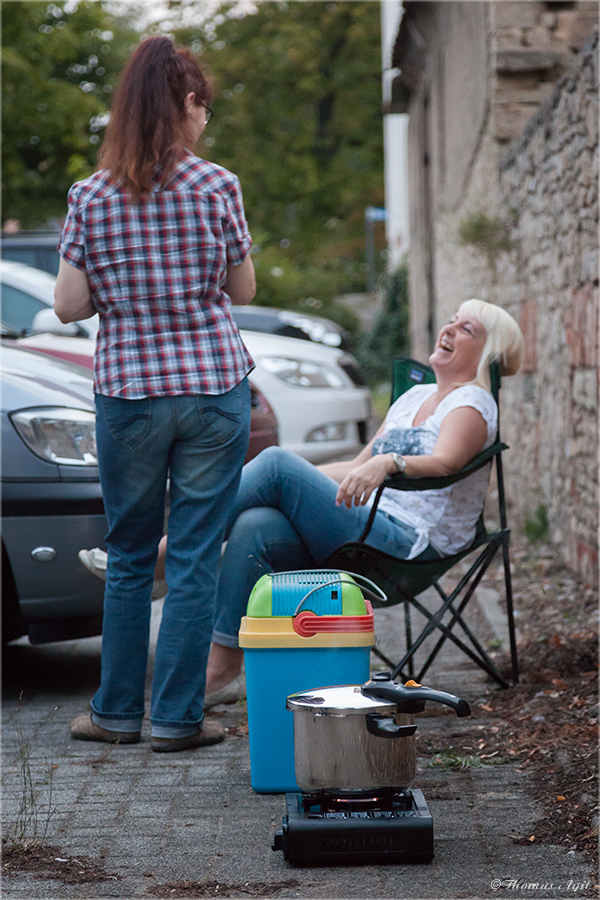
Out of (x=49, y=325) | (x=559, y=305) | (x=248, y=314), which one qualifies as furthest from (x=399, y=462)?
(x=248, y=314)

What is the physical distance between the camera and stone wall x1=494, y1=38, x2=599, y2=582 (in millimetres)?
4988

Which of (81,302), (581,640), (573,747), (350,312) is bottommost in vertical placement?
(350,312)

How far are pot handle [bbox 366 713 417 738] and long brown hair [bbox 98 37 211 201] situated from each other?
5.27 feet

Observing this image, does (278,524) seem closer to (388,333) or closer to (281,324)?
(281,324)

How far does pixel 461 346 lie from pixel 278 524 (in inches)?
36.2

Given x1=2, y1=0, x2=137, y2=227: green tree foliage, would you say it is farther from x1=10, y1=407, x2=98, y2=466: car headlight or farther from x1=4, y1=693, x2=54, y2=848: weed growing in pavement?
x1=4, y1=693, x2=54, y2=848: weed growing in pavement

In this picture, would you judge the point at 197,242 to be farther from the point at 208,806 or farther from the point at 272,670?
the point at 208,806

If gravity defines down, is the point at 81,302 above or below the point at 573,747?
above

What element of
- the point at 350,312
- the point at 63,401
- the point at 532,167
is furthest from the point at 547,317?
the point at 350,312

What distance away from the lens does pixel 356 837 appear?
2354 millimetres

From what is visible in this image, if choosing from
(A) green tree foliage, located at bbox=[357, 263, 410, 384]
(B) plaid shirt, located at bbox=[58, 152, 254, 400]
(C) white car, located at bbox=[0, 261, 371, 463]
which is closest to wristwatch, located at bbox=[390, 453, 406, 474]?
(B) plaid shirt, located at bbox=[58, 152, 254, 400]

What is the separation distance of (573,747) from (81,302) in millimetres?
1895

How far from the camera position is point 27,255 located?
10203 millimetres

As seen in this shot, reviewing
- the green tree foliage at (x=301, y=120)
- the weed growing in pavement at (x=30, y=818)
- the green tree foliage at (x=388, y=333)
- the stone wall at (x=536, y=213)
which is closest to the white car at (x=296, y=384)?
the stone wall at (x=536, y=213)
